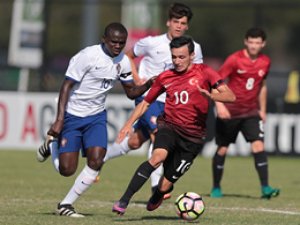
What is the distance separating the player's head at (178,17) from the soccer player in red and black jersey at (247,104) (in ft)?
4.95

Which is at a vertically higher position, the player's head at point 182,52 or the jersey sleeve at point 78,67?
the player's head at point 182,52

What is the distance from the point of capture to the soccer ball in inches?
448

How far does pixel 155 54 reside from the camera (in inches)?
552

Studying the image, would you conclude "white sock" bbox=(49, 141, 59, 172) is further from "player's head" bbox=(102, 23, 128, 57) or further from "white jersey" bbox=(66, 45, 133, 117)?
"player's head" bbox=(102, 23, 128, 57)

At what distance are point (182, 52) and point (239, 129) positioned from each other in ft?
12.5

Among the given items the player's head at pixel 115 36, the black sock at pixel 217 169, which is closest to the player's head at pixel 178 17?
the player's head at pixel 115 36

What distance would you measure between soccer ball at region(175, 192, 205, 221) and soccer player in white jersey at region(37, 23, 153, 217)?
1.08 meters

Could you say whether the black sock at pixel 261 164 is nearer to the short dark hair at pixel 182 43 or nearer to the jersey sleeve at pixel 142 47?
the jersey sleeve at pixel 142 47

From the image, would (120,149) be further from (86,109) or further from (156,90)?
(156,90)

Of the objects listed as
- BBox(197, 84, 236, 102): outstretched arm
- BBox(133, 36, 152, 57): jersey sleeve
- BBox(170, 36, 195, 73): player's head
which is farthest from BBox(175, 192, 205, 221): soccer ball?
BBox(133, 36, 152, 57): jersey sleeve

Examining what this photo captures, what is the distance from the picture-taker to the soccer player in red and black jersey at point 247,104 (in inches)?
586

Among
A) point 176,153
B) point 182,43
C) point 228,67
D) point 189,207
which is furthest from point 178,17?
point 189,207

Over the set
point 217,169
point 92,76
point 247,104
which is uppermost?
point 92,76

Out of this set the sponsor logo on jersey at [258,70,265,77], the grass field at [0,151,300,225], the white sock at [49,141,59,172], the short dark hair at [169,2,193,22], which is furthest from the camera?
the sponsor logo on jersey at [258,70,265,77]
